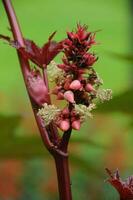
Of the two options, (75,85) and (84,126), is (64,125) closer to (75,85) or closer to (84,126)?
(75,85)

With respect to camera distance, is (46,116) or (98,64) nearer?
(46,116)

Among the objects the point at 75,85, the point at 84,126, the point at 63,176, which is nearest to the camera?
the point at 75,85

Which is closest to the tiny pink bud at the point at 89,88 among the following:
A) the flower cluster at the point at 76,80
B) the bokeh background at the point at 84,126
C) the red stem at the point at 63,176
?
the flower cluster at the point at 76,80

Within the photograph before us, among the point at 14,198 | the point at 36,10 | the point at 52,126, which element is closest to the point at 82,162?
the point at 14,198

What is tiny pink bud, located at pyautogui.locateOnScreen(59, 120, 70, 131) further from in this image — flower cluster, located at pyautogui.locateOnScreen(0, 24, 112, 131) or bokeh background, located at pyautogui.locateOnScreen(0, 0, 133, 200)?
bokeh background, located at pyautogui.locateOnScreen(0, 0, 133, 200)

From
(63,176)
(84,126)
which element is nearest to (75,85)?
(63,176)

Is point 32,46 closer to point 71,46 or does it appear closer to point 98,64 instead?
point 71,46

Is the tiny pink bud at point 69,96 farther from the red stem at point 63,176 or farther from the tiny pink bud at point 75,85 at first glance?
the red stem at point 63,176
